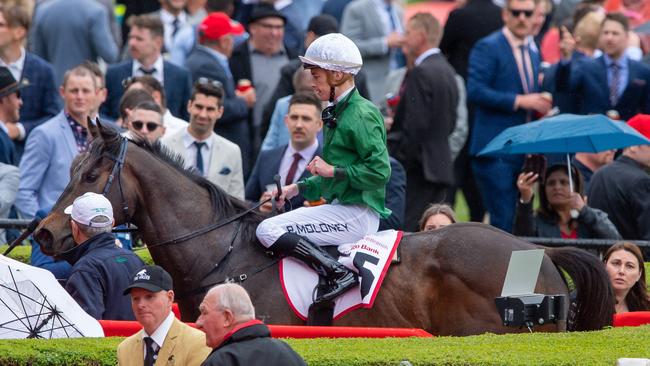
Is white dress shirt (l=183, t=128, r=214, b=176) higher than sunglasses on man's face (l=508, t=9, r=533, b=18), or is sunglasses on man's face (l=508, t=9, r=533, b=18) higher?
sunglasses on man's face (l=508, t=9, r=533, b=18)

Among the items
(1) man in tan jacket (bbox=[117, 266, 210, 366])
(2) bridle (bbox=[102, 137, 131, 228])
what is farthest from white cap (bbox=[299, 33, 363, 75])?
(1) man in tan jacket (bbox=[117, 266, 210, 366])

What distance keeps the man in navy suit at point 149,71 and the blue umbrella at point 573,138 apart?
13.2 feet

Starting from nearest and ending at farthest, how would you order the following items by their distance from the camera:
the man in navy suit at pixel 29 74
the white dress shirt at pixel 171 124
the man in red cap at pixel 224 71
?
the white dress shirt at pixel 171 124 → the man in navy suit at pixel 29 74 → the man in red cap at pixel 224 71

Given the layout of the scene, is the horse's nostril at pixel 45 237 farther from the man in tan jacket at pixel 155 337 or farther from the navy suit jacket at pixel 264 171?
the navy suit jacket at pixel 264 171

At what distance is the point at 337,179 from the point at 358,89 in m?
5.47

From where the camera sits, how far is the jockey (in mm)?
9617

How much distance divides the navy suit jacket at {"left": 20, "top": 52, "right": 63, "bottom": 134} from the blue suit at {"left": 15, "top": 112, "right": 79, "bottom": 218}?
1.90 m

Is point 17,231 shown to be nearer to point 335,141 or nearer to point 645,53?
point 335,141

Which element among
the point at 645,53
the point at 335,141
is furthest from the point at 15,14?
the point at 645,53

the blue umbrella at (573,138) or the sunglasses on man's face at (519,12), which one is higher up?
the sunglasses on man's face at (519,12)

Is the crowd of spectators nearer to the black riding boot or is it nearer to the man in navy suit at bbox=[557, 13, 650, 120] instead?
the man in navy suit at bbox=[557, 13, 650, 120]

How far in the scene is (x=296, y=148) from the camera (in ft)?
42.1

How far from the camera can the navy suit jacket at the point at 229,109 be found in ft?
50.7

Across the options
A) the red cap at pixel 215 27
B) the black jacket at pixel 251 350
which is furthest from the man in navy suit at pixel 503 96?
the black jacket at pixel 251 350
